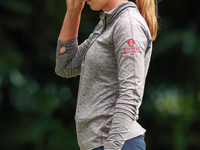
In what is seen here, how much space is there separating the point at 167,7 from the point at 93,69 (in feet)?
6.32

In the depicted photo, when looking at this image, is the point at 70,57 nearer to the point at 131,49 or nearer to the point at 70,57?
the point at 70,57

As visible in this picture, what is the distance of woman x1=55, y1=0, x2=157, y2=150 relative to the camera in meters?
0.80

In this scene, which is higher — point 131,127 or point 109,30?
point 109,30

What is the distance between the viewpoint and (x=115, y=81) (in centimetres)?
87

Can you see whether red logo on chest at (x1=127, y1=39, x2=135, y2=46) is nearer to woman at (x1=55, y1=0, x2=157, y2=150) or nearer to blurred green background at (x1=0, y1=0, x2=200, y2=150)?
woman at (x1=55, y1=0, x2=157, y2=150)

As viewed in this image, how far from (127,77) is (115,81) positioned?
0.23ft

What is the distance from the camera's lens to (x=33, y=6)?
2.61m

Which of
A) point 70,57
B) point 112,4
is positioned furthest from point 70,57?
point 112,4

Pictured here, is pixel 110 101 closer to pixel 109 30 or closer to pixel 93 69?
pixel 93 69

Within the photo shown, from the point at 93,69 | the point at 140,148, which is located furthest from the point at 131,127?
the point at 93,69

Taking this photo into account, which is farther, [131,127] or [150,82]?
[150,82]

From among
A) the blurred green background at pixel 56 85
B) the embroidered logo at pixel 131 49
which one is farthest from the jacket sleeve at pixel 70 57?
the blurred green background at pixel 56 85

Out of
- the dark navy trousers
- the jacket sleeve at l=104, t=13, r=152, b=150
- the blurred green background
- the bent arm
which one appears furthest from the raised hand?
the blurred green background

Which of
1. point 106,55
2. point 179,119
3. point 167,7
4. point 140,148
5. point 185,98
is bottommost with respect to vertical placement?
point 179,119
